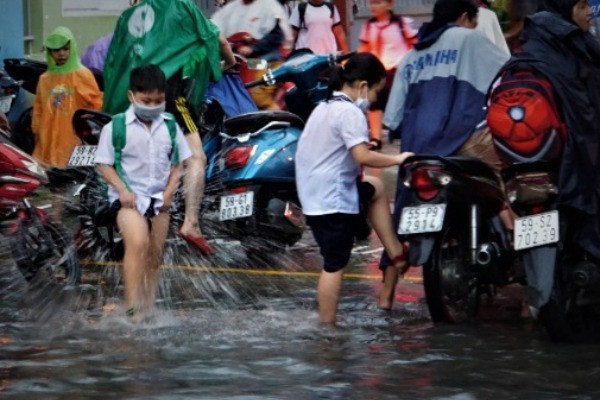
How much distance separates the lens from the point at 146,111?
8805 millimetres

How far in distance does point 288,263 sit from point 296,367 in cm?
362

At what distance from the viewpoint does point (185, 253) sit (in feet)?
37.6

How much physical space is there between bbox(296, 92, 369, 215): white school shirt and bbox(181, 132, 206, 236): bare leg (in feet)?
5.12

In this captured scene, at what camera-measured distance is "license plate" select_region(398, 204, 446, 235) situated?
8352mm

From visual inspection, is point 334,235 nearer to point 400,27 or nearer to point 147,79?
point 147,79

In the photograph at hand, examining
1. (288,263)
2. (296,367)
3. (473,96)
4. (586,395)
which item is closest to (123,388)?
(296,367)

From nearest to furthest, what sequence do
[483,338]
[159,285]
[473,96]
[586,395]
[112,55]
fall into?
[586,395] → [483,338] → [473,96] → [159,285] → [112,55]

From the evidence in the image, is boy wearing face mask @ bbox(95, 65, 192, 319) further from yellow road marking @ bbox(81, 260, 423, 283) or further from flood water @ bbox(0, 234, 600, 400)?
yellow road marking @ bbox(81, 260, 423, 283)

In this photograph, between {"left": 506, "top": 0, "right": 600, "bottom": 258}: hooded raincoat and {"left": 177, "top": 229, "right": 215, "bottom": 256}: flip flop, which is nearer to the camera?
{"left": 506, "top": 0, "right": 600, "bottom": 258}: hooded raincoat

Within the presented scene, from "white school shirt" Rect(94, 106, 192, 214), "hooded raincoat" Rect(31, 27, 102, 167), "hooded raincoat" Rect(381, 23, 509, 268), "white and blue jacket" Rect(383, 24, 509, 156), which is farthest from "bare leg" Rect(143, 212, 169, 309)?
"hooded raincoat" Rect(31, 27, 102, 167)

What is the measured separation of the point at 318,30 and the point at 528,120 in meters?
9.44

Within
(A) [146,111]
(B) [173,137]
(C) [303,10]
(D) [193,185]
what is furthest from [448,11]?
(C) [303,10]

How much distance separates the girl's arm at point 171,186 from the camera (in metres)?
8.98

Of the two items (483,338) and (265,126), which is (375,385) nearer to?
(483,338)
